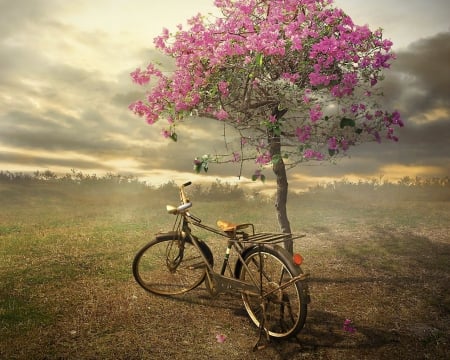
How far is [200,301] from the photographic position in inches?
303

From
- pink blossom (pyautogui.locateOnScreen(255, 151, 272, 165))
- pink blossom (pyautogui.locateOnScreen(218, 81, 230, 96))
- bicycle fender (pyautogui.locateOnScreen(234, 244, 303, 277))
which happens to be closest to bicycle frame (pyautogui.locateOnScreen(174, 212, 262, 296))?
bicycle fender (pyautogui.locateOnScreen(234, 244, 303, 277))

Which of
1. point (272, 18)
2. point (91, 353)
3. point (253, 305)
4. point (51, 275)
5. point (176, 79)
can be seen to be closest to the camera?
point (91, 353)

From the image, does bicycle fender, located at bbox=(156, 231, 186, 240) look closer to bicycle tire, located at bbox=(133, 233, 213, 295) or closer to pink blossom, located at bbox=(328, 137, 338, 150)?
bicycle tire, located at bbox=(133, 233, 213, 295)

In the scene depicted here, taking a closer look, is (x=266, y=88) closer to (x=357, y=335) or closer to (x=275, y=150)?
(x=275, y=150)

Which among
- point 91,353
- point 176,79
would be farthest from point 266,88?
point 91,353

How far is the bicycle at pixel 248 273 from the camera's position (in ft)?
20.0

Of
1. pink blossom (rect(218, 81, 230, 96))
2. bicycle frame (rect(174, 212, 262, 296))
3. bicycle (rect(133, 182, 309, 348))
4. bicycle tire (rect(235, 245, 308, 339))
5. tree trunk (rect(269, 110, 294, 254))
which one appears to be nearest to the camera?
bicycle tire (rect(235, 245, 308, 339))

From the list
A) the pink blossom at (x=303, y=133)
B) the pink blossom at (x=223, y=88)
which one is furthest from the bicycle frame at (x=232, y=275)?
the pink blossom at (x=303, y=133)

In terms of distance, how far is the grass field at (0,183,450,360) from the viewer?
19.9 feet

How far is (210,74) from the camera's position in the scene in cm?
815

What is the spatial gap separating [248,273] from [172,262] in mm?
1937

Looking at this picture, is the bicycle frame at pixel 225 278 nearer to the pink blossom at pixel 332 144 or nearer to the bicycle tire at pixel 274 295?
the bicycle tire at pixel 274 295

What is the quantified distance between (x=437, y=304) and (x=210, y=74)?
6.03 metres

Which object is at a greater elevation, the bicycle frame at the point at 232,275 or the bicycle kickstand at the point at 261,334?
the bicycle frame at the point at 232,275
